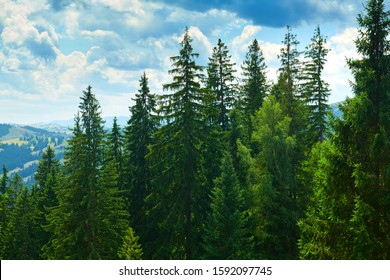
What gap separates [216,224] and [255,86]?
19.6m

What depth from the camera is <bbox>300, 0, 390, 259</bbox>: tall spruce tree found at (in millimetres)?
11492

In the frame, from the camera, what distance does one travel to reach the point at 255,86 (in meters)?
36.9

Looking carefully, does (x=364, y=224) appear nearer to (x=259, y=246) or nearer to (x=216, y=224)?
(x=216, y=224)

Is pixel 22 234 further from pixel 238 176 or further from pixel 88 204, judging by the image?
pixel 238 176

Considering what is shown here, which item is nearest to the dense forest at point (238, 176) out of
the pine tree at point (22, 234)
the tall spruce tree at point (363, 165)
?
the tall spruce tree at point (363, 165)

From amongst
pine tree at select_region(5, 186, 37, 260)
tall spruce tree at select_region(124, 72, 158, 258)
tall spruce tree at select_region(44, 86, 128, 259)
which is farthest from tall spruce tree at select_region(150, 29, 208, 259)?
pine tree at select_region(5, 186, 37, 260)

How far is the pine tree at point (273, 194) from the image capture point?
72.9ft

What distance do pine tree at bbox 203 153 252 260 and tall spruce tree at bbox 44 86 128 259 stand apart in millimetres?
6693

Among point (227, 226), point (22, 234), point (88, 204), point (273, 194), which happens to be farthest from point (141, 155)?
point (22, 234)

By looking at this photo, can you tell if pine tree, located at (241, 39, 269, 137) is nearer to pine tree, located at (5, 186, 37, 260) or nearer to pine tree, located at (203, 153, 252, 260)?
pine tree, located at (203, 153, 252, 260)

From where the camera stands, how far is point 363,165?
1205 cm

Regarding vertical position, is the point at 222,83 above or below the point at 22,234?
above

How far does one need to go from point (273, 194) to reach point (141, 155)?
13.4m
